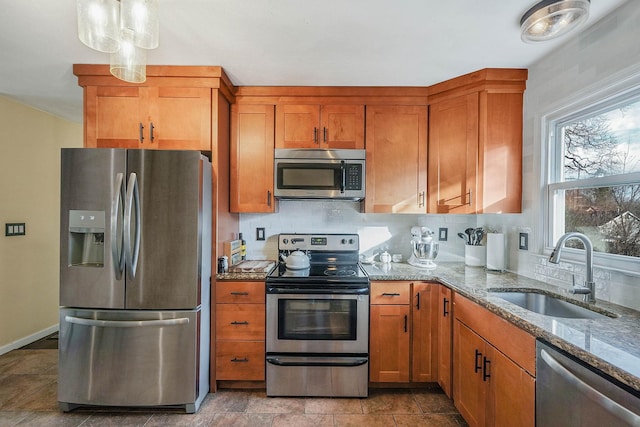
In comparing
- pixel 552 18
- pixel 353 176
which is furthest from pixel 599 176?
pixel 353 176

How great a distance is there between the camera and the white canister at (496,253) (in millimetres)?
2283

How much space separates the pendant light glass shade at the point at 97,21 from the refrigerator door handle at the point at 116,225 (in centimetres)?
96

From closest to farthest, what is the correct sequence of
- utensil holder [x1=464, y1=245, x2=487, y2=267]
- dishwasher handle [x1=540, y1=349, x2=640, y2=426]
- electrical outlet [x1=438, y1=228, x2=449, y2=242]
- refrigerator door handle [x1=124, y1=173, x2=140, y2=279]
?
dishwasher handle [x1=540, y1=349, x2=640, y2=426] < refrigerator door handle [x1=124, y1=173, x2=140, y2=279] < utensil holder [x1=464, y1=245, x2=487, y2=267] < electrical outlet [x1=438, y1=228, x2=449, y2=242]

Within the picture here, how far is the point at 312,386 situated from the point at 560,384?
1533mm

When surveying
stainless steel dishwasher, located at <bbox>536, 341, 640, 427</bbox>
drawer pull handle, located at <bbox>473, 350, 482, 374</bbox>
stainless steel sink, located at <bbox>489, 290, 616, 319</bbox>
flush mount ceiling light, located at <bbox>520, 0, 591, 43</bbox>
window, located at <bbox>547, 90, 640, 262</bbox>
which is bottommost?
drawer pull handle, located at <bbox>473, 350, 482, 374</bbox>

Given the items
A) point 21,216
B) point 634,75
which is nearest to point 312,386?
point 634,75

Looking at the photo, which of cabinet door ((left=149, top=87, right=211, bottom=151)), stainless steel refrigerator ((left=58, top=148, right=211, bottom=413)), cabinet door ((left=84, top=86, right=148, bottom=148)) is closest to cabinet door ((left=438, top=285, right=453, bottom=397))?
stainless steel refrigerator ((left=58, top=148, right=211, bottom=413))

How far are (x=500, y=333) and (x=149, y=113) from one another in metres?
2.72

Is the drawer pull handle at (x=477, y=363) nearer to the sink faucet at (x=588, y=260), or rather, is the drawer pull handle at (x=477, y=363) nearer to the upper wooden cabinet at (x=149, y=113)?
the sink faucet at (x=588, y=260)

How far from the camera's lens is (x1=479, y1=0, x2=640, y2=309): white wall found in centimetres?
147

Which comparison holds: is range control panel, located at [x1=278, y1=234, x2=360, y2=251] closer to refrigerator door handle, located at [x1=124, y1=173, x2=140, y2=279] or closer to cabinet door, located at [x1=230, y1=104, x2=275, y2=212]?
cabinet door, located at [x1=230, y1=104, x2=275, y2=212]

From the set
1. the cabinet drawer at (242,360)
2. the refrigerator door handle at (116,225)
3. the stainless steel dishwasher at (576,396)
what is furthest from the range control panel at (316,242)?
the stainless steel dishwasher at (576,396)

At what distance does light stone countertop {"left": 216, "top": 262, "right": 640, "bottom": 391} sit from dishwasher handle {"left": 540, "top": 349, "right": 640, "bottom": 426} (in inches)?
3.2

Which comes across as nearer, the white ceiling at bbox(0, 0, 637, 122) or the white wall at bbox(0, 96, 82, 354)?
the white ceiling at bbox(0, 0, 637, 122)
